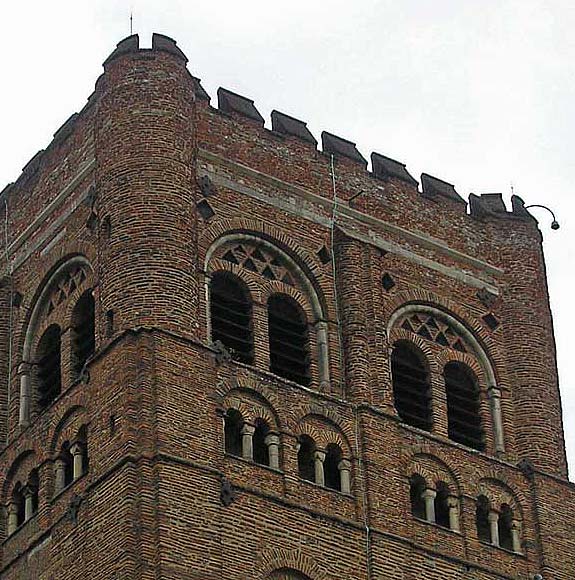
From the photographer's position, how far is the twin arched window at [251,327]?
143 feet

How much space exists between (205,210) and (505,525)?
7721 millimetres

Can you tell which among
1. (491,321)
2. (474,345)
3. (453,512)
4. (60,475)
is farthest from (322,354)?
(60,475)

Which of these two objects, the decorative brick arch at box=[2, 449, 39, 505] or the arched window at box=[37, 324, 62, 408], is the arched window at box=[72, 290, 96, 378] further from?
the decorative brick arch at box=[2, 449, 39, 505]

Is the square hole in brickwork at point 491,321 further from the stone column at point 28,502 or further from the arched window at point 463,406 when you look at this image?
the stone column at point 28,502

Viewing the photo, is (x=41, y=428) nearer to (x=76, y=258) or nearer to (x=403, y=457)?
(x=76, y=258)

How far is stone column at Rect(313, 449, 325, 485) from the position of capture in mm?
42000

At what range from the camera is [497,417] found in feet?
151

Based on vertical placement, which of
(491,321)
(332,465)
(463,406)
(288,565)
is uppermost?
(491,321)

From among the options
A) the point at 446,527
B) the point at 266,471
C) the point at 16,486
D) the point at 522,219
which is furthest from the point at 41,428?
the point at 522,219

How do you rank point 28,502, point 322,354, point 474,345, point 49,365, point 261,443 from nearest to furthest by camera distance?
point 261,443 → point 28,502 → point 322,354 → point 49,365 → point 474,345

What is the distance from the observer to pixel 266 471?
136 ft

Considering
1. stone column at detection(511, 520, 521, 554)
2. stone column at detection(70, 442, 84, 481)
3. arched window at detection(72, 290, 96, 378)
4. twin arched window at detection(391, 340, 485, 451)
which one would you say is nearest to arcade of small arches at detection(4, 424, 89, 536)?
stone column at detection(70, 442, 84, 481)

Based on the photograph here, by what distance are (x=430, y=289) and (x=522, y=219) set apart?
3458mm

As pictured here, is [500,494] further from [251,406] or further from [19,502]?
[19,502]
